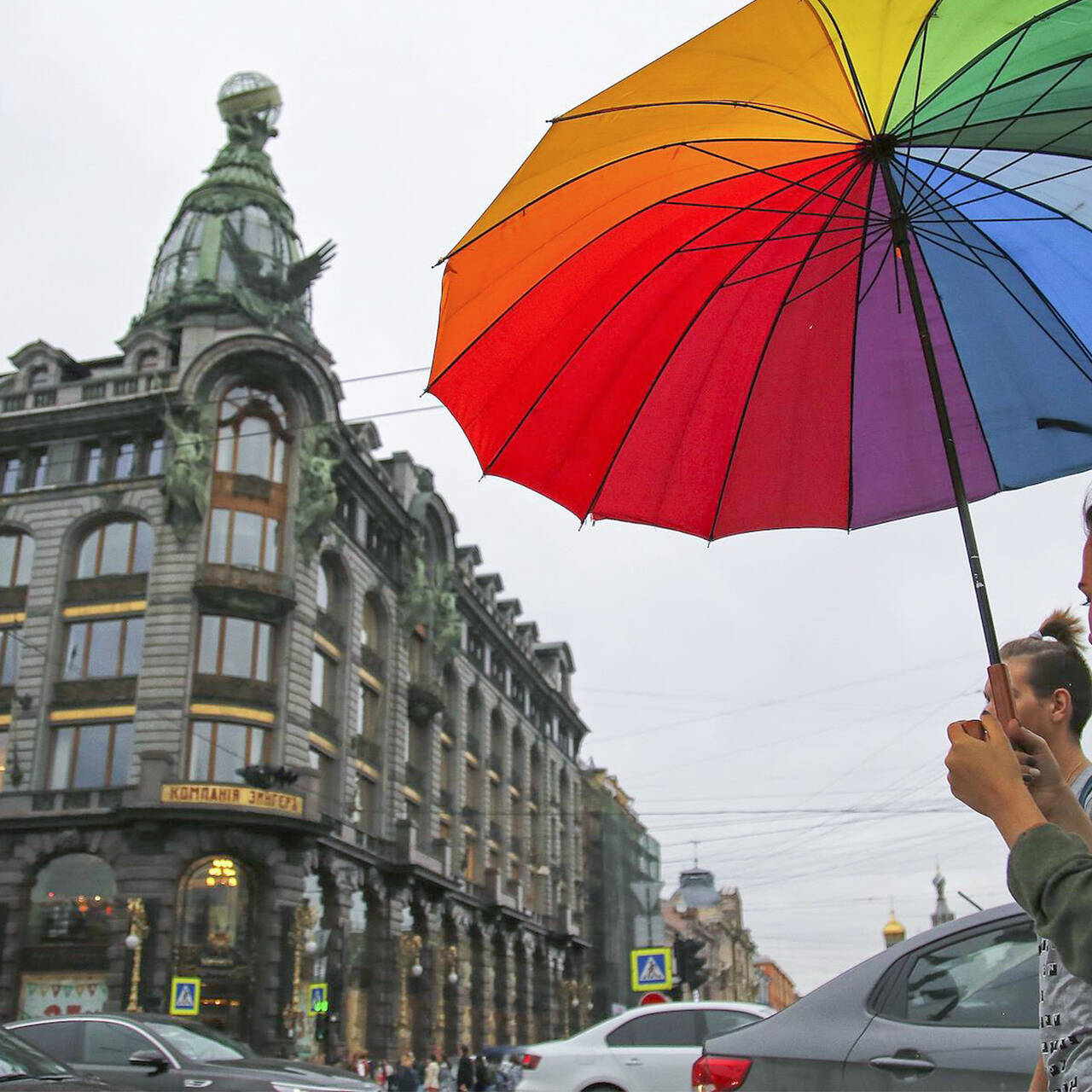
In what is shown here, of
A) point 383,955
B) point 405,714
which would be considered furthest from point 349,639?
point 383,955

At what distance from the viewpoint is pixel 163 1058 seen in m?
10.5

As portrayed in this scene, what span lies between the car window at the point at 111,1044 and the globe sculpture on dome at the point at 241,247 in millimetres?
32833

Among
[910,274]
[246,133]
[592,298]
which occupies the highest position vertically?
[246,133]

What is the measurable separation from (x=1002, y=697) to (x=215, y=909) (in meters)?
36.3

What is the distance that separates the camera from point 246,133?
49406mm

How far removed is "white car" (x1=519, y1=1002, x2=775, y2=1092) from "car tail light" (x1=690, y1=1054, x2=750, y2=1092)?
5993mm

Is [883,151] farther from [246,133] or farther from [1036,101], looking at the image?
[246,133]

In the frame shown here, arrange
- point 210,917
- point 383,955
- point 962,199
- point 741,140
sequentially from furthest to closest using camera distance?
1. point 383,955
2. point 210,917
3. point 962,199
4. point 741,140

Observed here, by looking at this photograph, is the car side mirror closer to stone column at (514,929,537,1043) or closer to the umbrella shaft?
the umbrella shaft

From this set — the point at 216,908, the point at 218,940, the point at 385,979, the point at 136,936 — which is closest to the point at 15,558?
the point at 216,908

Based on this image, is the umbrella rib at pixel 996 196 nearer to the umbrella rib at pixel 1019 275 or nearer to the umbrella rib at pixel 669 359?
the umbrella rib at pixel 1019 275

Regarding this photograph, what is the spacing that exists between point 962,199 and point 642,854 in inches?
3334

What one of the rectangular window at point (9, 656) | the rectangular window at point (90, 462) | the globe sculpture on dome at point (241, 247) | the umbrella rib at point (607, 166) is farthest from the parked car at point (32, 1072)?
the globe sculpture on dome at point (241, 247)

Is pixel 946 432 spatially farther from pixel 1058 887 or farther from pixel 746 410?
pixel 1058 887
